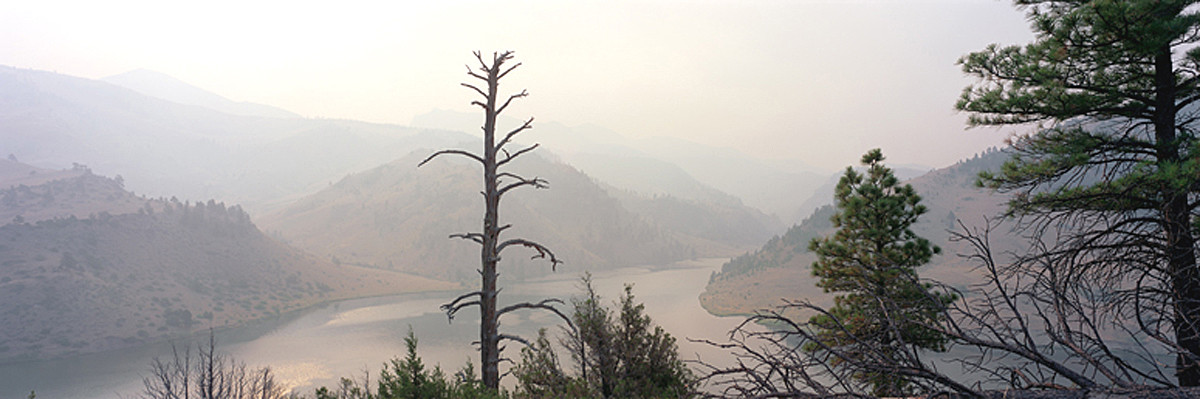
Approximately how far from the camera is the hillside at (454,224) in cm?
13225

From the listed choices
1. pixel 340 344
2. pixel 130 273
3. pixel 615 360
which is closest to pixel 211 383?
pixel 615 360

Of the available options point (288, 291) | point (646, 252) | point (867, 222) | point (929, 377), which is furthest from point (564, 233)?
point (929, 377)

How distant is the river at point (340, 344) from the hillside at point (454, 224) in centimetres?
3713

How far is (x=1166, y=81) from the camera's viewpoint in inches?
265

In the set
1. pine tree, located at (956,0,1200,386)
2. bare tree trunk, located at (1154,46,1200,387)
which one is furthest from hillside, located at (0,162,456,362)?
bare tree trunk, located at (1154,46,1200,387)

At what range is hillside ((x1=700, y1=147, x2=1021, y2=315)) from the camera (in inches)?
2717

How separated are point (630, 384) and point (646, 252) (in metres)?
153

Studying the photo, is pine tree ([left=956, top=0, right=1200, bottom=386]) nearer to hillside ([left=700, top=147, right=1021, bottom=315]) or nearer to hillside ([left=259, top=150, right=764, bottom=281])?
hillside ([left=700, top=147, right=1021, bottom=315])

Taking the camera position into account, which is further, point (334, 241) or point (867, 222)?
A: point (334, 241)

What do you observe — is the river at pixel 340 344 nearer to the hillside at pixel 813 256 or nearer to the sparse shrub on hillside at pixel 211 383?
the sparse shrub on hillside at pixel 211 383

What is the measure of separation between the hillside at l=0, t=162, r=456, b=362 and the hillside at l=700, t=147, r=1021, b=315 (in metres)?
60.0

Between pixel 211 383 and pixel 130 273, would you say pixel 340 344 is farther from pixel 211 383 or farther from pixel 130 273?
pixel 211 383

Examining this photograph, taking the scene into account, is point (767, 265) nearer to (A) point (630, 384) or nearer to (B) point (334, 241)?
(A) point (630, 384)

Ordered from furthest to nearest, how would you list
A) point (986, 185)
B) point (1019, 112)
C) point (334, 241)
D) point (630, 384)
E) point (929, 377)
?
1. point (334, 241)
2. point (630, 384)
3. point (986, 185)
4. point (1019, 112)
5. point (929, 377)
